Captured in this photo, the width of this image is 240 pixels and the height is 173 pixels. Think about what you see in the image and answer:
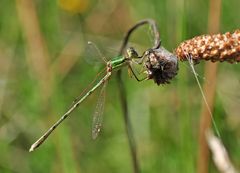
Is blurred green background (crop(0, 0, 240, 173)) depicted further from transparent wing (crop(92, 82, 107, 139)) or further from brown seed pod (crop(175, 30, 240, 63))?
brown seed pod (crop(175, 30, 240, 63))

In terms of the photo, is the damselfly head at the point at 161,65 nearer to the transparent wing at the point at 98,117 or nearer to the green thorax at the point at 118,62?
the green thorax at the point at 118,62

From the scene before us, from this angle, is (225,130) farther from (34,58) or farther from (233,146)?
(34,58)

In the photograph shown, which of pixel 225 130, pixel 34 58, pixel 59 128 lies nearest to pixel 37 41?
pixel 34 58

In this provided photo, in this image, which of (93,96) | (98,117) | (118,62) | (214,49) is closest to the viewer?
(214,49)

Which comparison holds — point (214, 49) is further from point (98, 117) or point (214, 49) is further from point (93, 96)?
point (93, 96)

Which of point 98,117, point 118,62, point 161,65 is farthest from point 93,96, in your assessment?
point 161,65

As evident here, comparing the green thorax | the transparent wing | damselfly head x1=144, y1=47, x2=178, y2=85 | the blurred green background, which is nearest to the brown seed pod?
damselfly head x1=144, y1=47, x2=178, y2=85
